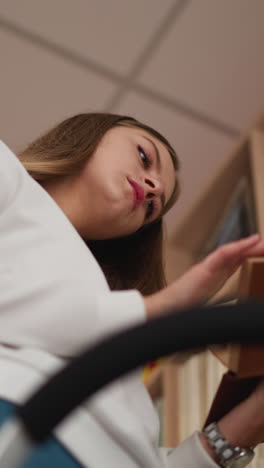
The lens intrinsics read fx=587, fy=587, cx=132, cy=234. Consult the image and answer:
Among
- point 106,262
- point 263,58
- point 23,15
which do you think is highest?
point 263,58

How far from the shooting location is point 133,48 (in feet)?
4.90

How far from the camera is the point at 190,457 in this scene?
0.61 m

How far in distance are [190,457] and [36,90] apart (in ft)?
3.87

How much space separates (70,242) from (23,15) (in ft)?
3.47

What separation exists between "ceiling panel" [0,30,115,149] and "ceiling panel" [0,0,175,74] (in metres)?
0.05

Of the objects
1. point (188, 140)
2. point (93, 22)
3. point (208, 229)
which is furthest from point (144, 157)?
point (208, 229)

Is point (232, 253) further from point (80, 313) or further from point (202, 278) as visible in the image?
point (80, 313)

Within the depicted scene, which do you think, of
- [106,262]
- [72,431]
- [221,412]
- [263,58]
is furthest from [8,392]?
[263,58]

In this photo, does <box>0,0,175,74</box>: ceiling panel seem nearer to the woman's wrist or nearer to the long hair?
the long hair

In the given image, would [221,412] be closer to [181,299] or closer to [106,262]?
[181,299]

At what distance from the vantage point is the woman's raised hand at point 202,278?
1.61 feet

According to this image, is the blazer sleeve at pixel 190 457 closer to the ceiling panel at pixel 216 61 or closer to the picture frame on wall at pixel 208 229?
the picture frame on wall at pixel 208 229

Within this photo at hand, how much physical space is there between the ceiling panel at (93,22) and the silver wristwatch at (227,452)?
1.12 metres

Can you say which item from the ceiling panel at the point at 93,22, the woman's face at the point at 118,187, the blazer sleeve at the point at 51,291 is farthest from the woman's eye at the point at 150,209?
the ceiling panel at the point at 93,22
